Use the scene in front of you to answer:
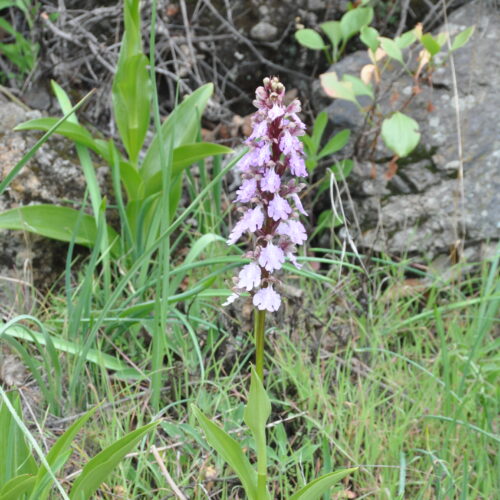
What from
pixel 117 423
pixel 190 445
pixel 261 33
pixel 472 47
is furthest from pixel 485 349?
pixel 261 33

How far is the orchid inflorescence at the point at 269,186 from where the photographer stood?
1355 millimetres

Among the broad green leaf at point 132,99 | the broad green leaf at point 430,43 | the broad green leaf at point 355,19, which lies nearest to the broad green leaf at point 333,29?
the broad green leaf at point 355,19

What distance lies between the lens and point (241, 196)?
1.40 metres

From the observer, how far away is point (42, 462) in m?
1.42

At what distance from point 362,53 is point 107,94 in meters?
1.35

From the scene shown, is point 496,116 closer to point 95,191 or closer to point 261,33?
point 261,33

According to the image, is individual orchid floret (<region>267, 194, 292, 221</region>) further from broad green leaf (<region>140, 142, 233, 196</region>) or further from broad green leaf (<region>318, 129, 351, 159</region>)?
broad green leaf (<region>318, 129, 351, 159</region>)

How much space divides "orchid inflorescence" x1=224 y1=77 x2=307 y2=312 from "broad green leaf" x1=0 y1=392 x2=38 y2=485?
23.9 inches

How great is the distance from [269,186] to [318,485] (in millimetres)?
630

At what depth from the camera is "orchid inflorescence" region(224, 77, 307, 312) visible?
4.45ft

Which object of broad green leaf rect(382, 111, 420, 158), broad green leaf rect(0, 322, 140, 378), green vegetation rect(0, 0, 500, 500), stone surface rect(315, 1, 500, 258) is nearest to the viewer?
green vegetation rect(0, 0, 500, 500)

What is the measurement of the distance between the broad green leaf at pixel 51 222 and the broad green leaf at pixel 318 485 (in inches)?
55.5

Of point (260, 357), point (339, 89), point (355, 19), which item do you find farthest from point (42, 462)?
point (355, 19)

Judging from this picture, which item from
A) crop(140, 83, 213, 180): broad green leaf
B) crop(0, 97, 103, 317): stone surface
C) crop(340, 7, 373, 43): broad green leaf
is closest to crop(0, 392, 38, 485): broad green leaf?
crop(0, 97, 103, 317): stone surface
